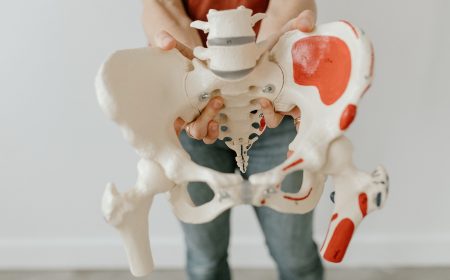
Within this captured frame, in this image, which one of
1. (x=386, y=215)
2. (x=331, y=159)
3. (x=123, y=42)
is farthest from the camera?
(x=386, y=215)

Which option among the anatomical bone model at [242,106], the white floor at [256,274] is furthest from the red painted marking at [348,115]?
the white floor at [256,274]

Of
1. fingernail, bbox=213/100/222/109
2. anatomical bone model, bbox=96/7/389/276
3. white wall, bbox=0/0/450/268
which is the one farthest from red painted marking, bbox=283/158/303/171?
white wall, bbox=0/0/450/268

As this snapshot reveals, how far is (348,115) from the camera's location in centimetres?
45

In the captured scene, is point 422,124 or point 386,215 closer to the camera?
point 422,124

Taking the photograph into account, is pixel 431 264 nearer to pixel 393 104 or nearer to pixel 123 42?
pixel 393 104

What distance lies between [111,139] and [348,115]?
2.41ft

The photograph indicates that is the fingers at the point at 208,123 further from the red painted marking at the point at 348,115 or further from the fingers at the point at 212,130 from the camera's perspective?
the red painted marking at the point at 348,115

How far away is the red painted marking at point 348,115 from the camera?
444 mm

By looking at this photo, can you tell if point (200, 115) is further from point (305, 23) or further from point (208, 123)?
point (305, 23)

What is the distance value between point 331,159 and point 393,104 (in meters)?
0.61

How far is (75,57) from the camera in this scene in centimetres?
100

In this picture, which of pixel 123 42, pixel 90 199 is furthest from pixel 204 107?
pixel 90 199

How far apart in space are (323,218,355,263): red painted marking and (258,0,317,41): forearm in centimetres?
23

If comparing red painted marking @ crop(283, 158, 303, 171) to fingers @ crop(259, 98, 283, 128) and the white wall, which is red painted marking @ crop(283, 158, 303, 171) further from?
the white wall
